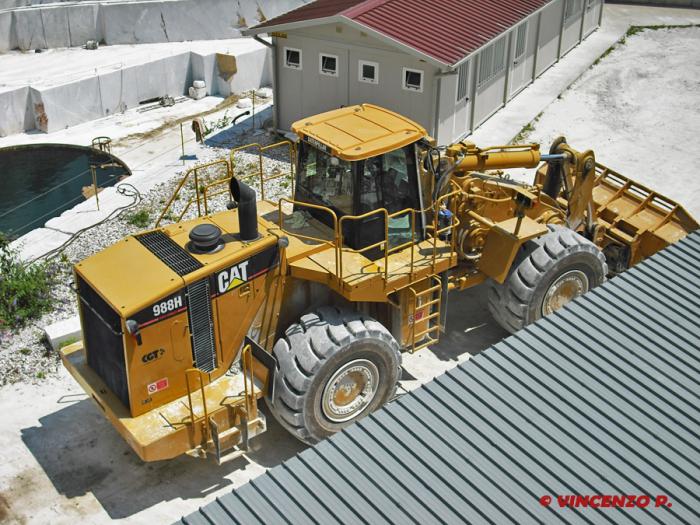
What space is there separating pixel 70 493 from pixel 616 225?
903 cm

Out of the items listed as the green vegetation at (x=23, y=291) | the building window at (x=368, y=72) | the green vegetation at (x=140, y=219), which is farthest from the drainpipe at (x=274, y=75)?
the green vegetation at (x=23, y=291)

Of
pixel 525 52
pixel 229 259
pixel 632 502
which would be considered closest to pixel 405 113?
pixel 525 52

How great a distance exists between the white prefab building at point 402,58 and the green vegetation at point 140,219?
18.3 ft

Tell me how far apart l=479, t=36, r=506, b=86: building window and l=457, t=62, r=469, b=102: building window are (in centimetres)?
82

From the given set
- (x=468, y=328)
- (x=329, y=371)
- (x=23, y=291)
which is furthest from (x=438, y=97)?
(x=329, y=371)

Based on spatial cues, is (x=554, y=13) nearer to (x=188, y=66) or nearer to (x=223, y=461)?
(x=188, y=66)

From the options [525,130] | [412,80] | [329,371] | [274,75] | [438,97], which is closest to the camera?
[329,371]

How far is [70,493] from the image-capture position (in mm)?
9633

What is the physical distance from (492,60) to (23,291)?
12741 millimetres

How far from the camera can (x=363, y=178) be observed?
9906 millimetres

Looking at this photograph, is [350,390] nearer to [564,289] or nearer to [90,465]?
[90,465]

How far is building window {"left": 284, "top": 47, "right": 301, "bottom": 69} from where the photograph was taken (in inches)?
752

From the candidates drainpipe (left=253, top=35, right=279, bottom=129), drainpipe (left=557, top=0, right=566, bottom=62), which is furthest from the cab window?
drainpipe (left=557, top=0, right=566, bottom=62)

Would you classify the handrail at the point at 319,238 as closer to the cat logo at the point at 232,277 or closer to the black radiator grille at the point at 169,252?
the cat logo at the point at 232,277
